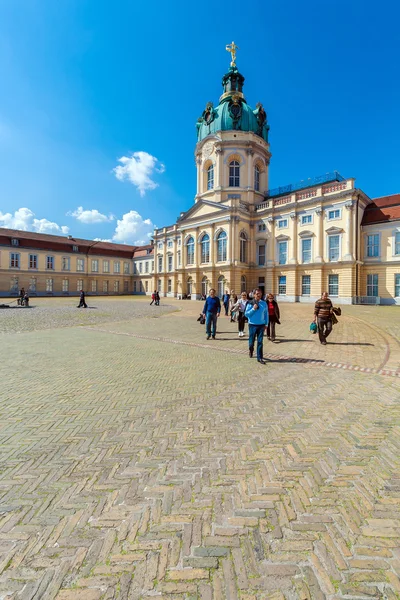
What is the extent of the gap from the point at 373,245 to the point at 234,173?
24.3 meters

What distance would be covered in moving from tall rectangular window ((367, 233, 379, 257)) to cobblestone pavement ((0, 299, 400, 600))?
32866 millimetres

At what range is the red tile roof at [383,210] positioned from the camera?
31.6 metres

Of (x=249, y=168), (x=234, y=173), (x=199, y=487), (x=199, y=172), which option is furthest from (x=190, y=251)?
(x=199, y=487)

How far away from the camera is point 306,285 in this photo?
120 ft

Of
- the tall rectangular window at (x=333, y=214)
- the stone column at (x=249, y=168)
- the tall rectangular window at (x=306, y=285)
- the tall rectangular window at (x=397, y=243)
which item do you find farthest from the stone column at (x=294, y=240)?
the stone column at (x=249, y=168)

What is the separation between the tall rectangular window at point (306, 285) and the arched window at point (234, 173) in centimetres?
1985

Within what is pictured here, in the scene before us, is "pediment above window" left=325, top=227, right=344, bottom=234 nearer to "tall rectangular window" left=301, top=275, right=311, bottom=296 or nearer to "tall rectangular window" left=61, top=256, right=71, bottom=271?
"tall rectangular window" left=301, top=275, right=311, bottom=296

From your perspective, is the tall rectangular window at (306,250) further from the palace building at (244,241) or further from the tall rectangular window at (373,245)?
the tall rectangular window at (373,245)

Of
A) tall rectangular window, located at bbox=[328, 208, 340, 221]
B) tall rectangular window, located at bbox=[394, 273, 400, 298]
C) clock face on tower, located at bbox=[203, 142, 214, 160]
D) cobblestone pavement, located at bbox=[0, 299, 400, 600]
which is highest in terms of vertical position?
clock face on tower, located at bbox=[203, 142, 214, 160]

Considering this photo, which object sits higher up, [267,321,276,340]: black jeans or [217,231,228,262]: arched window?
[217,231,228,262]: arched window

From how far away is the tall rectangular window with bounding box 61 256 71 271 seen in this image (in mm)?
56000

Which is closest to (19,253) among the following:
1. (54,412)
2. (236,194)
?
(236,194)

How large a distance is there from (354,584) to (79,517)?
2.10 m

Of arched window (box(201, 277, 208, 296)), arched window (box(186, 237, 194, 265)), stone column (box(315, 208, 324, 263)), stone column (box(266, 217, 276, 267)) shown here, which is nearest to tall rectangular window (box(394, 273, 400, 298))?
stone column (box(315, 208, 324, 263))
